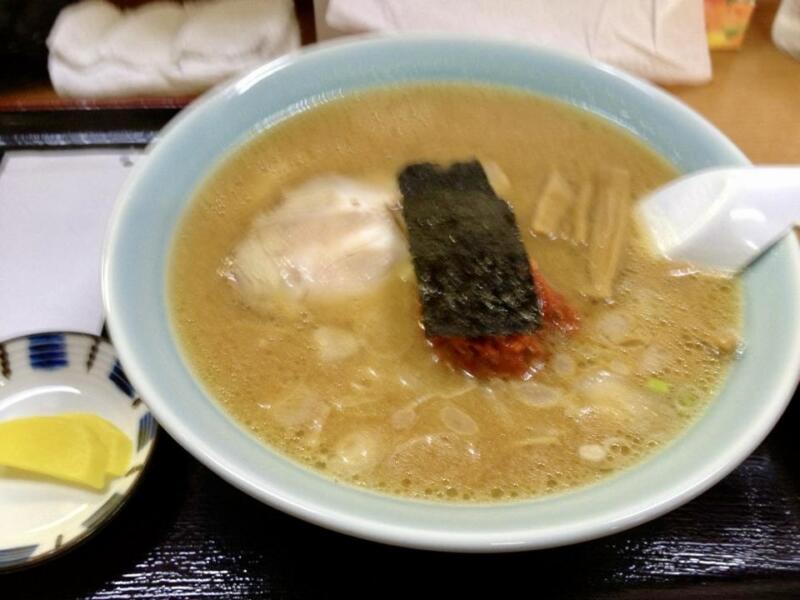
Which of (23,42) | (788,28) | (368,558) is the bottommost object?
(368,558)

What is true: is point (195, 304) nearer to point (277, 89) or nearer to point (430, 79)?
point (277, 89)

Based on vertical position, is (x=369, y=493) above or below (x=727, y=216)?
below

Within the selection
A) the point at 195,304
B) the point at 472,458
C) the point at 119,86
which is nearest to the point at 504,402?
the point at 472,458

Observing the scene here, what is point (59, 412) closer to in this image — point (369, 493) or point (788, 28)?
point (369, 493)

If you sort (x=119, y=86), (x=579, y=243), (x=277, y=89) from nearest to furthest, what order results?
(x=579, y=243) → (x=277, y=89) → (x=119, y=86)

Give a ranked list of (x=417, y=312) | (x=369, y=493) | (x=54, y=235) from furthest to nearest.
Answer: (x=54, y=235)
(x=417, y=312)
(x=369, y=493)

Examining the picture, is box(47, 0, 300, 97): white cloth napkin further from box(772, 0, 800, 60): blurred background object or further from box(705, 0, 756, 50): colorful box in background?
box(772, 0, 800, 60): blurred background object

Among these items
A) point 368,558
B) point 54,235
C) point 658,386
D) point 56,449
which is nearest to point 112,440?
point 56,449
